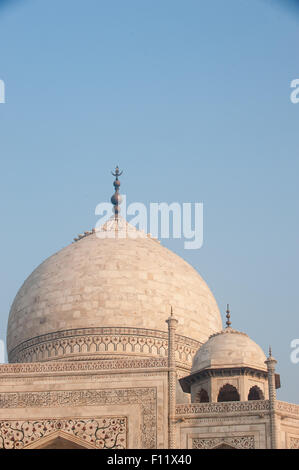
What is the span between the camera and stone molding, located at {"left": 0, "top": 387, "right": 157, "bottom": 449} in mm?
18047

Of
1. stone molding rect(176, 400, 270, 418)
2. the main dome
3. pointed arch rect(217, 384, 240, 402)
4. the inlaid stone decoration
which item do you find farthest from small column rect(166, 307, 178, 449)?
the main dome

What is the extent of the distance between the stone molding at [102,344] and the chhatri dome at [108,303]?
0.02 meters

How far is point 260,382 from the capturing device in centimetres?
1938

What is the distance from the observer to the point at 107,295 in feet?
71.9

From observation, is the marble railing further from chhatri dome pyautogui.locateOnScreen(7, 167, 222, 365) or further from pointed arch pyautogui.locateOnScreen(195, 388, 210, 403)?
chhatri dome pyautogui.locateOnScreen(7, 167, 222, 365)

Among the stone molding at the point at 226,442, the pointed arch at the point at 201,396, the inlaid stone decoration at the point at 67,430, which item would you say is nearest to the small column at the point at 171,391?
the stone molding at the point at 226,442

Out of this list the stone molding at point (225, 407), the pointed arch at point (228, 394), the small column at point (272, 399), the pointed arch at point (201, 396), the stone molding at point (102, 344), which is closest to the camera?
the small column at point (272, 399)

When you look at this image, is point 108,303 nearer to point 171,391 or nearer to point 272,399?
point 171,391

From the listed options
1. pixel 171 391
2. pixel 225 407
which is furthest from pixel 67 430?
pixel 225 407

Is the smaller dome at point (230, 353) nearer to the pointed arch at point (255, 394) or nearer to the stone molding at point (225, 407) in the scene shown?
the pointed arch at point (255, 394)

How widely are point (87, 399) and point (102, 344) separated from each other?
10.1 feet

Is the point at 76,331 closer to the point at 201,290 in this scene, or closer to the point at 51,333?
the point at 51,333

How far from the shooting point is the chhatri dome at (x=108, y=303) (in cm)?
2144
